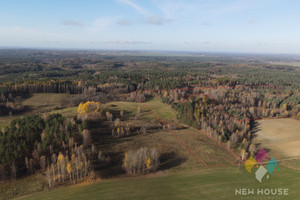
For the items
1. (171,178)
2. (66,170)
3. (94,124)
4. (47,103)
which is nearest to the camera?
(66,170)

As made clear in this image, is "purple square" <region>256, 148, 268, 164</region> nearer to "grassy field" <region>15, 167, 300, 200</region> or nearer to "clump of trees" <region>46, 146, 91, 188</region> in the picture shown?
"grassy field" <region>15, 167, 300, 200</region>

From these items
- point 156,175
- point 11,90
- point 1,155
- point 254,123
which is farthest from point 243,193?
point 11,90

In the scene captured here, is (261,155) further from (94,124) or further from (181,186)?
(94,124)

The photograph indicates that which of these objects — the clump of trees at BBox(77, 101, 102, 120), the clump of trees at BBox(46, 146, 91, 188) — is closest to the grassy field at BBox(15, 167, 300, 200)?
the clump of trees at BBox(46, 146, 91, 188)

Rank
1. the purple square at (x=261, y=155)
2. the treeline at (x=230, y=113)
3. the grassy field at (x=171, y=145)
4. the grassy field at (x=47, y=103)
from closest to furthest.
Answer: the grassy field at (x=171, y=145) < the purple square at (x=261, y=155) < the treeline at (x=230, y=113) < the grassy field at (x=47, y=103)

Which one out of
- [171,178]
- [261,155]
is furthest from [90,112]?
[261,155]

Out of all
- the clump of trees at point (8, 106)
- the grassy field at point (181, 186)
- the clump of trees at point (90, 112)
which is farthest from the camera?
the clump of trees at point (8, 106)

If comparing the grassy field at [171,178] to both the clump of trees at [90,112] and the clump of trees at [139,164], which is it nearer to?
the clump of trees at [139,164]

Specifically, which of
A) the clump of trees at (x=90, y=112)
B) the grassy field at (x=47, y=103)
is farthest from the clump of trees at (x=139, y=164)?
the grassy field at (x=47, y=103)
